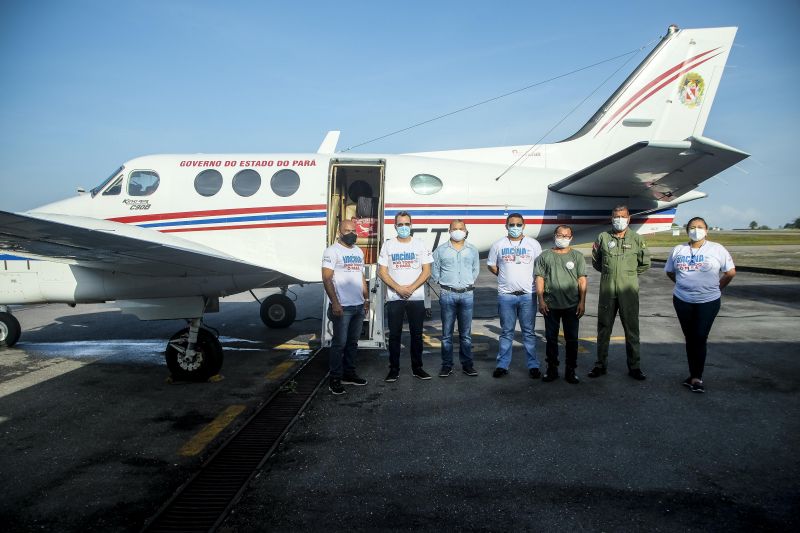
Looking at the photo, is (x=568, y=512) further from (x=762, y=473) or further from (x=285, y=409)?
(x=285, y=409)

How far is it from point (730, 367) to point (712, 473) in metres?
3.65

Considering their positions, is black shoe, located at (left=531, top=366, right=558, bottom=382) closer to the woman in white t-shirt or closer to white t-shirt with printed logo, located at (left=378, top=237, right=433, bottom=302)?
the woman in white t-shirt

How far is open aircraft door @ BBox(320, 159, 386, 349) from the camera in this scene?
7607 millimetres

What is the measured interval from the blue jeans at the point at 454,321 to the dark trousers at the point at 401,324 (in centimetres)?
35

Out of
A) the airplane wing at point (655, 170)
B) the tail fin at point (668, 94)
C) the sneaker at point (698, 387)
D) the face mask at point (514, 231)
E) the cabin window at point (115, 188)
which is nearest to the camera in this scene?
the sneaker at point (698, 387)

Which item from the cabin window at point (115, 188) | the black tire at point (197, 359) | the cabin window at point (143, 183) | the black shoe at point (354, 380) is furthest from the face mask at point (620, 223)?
the cabin window at point (115, 188)

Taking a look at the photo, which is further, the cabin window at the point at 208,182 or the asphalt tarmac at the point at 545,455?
the cabin window at the point at 208,182

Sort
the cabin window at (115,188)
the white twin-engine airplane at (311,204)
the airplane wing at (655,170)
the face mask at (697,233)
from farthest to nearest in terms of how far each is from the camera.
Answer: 1. the cabin window at (115,188)
2. the white twin-engine airplane at (311,204)
3. the airplane wing at (655,170)
4. the face mask at (697,233)

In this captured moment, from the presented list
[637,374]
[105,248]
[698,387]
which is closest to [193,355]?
[105,248]

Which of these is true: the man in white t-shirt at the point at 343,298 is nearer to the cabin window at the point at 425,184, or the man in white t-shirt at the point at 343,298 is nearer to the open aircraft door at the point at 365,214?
the open aircraft door at the point at 365,214

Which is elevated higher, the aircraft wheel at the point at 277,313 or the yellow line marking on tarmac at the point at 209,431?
the aircraft wheel at the point at 277,313

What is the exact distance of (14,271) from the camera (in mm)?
8039

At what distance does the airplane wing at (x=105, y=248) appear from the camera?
5.25 meters

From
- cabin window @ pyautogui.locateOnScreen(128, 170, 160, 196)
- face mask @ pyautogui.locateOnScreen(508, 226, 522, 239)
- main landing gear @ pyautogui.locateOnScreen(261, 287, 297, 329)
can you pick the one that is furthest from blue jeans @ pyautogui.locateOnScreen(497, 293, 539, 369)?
cabin window @ pyautogui.locateOnScreen(128, 170, 160, 196)
